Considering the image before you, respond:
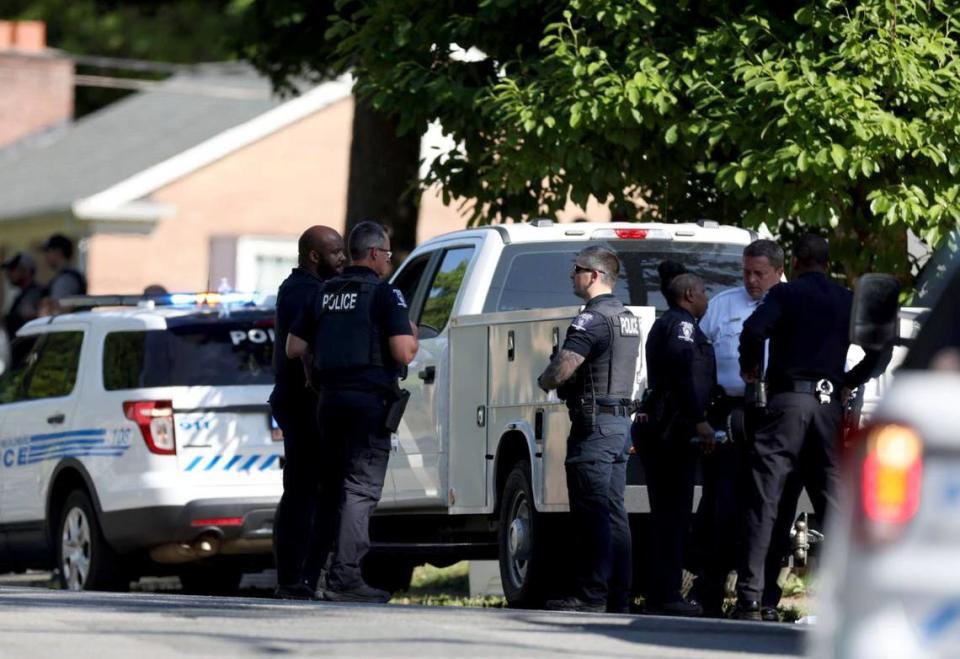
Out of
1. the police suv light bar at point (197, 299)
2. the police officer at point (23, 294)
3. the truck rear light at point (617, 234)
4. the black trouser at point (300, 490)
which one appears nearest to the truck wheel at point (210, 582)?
the police suv light bar at point (197, 299)

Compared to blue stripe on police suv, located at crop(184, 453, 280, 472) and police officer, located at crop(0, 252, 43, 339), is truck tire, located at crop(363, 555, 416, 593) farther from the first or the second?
police officer, located at crop(0, 252, 43, 339)

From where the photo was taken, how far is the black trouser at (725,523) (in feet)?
34.5

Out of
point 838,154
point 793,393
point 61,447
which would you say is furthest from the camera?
point 61,447

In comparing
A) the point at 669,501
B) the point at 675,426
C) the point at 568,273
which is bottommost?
the point at 669,501

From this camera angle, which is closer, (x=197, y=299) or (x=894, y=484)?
(x=894, y=484)

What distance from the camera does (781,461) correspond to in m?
10.1

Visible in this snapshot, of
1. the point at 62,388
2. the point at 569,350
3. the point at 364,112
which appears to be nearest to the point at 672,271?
the point at 569,350

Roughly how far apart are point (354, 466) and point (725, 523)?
6.09ft

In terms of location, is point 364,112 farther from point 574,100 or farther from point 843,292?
point 843,292

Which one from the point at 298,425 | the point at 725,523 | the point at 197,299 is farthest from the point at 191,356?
the point at 725,523

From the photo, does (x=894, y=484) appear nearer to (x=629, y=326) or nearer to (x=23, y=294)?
(x=629, y=326)

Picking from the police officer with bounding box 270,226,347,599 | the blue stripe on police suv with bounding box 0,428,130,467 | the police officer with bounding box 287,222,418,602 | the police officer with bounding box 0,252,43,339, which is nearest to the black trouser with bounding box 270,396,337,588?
the police officer with bounding box 270,226,347,599

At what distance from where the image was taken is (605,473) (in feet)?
33.6

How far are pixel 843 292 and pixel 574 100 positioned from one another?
3.17 metres
